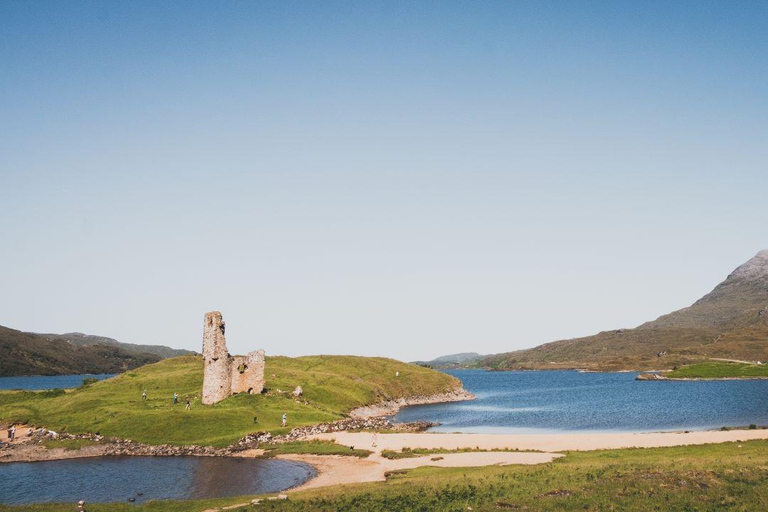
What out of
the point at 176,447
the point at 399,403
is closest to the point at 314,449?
the point at 176,447

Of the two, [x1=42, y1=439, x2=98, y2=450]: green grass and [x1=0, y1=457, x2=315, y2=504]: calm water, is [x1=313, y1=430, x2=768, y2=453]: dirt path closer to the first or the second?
[x1=0, y1=457, x2=315, y2=504]: calm water

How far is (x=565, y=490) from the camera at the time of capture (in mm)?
29938

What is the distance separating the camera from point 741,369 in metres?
195

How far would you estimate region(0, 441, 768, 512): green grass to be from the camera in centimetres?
2670

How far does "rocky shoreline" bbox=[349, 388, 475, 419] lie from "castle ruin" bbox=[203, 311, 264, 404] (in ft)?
61.7

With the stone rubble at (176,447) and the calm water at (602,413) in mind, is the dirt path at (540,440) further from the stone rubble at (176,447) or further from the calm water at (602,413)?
the calm water at (602,413)

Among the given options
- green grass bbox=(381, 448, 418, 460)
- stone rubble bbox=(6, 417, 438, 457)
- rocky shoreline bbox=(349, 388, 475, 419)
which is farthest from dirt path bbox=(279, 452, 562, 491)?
rocky shoreline bbox=(349, 388, 475, 419)

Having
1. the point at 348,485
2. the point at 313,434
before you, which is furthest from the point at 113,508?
the point at 313,434

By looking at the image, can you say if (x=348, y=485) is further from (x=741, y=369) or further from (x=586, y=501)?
(x=741, y=369)

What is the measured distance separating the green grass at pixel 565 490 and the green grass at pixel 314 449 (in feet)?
42.2

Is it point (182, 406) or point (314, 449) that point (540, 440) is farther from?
point (182, 406)

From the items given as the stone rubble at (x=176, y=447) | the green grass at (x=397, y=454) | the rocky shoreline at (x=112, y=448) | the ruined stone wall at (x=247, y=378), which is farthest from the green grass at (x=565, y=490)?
the ruined stone wall at (x=247, y=378)

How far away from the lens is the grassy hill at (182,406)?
63.6 meters

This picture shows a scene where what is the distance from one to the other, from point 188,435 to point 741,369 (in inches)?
7929
